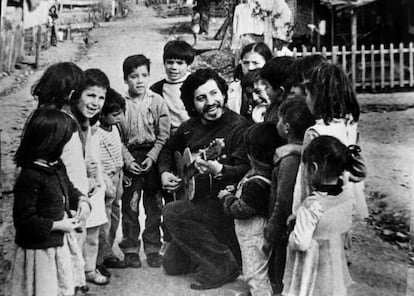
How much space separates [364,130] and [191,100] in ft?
1.48

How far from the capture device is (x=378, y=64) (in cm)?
182

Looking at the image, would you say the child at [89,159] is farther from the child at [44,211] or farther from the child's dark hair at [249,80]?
the child's dark hair at [249,80]

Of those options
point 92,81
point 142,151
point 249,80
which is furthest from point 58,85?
point 249,80

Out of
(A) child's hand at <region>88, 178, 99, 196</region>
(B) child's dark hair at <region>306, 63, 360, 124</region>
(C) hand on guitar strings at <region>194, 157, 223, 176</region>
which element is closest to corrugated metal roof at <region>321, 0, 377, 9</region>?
(B) child's dark hair at <region>306, 63, 360, 124</region>

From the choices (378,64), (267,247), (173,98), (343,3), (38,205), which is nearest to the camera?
(38,205)

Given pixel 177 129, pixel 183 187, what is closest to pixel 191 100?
pixel 177 129

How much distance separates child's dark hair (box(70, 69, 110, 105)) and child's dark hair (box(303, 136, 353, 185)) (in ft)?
1.69

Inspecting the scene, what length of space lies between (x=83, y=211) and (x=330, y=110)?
2.10 feet

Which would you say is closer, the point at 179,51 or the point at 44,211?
the point at 44,211

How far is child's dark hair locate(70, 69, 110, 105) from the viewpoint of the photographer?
60.5 inches

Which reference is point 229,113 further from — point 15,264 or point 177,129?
point 15,264

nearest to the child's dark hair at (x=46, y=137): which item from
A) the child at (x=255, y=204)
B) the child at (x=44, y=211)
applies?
the child at (x=44, y=211)

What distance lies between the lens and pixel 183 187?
1696 mm

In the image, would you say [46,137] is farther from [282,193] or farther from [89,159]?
[282,193]
